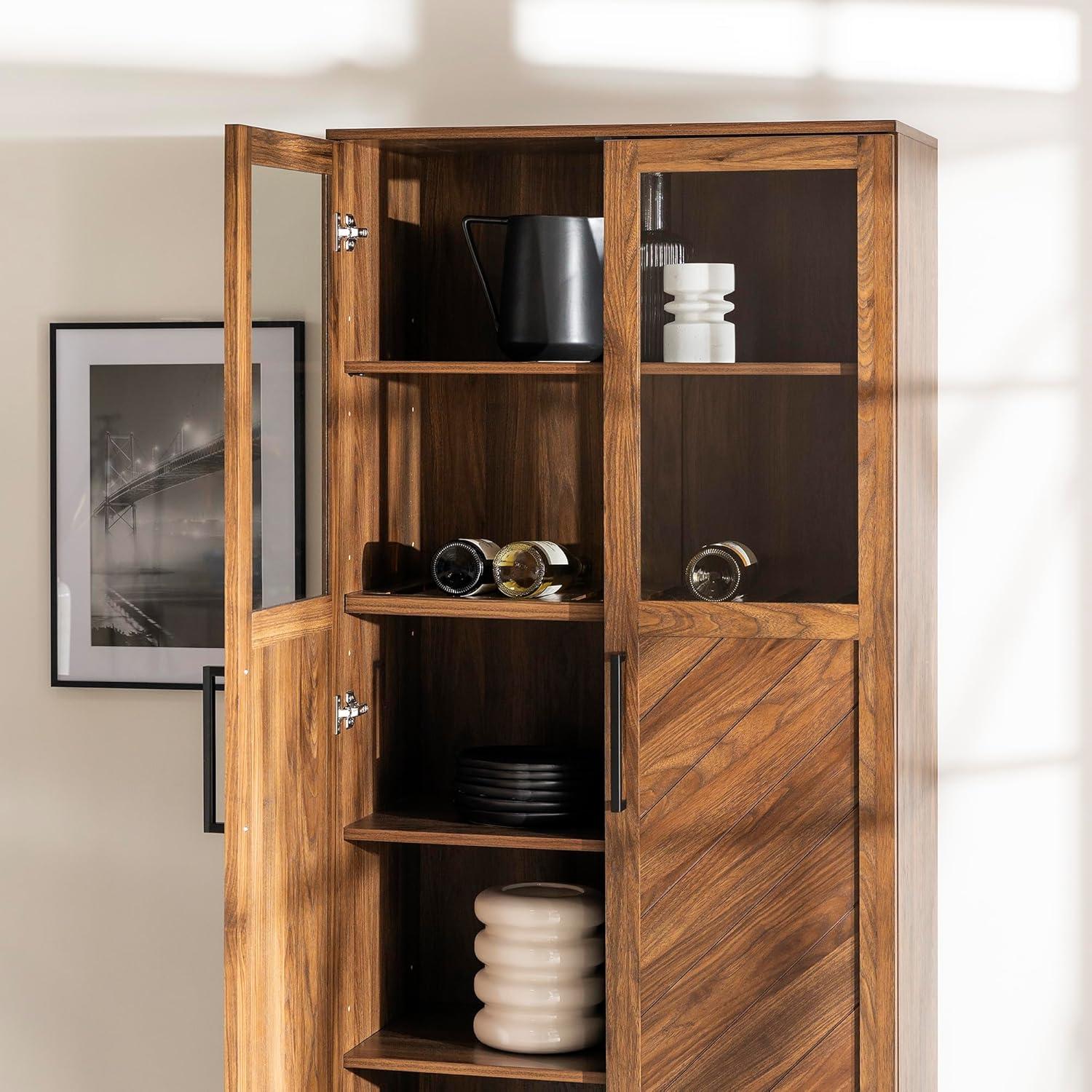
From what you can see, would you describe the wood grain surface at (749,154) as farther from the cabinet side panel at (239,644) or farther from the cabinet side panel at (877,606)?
the cabinet side panel at (239,644)

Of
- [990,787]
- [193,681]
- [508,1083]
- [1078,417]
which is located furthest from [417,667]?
[1078,417]

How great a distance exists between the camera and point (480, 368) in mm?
2393

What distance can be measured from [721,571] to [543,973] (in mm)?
768

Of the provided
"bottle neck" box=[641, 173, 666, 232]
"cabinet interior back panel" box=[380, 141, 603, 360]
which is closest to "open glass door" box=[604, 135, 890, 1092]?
"bottle neck" box=[641, 173, 666, 232]

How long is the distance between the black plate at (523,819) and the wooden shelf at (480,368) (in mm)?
754

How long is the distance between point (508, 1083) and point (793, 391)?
1.44m

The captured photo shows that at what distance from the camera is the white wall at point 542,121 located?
2.64m

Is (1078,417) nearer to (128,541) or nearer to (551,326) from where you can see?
(551,326)

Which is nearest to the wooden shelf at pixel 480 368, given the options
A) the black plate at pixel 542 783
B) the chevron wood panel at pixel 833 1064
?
the black plate at pixel 542 783

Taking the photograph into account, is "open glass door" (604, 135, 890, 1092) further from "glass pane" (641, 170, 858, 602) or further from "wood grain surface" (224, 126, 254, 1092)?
"wood grain surface" (224, 126, 254, 1092)

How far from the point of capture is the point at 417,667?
109 inches

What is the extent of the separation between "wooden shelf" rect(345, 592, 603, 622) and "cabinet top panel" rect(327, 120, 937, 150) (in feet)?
2.52

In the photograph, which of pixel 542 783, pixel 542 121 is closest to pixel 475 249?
pixel 542 121

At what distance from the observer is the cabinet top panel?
224 cm
